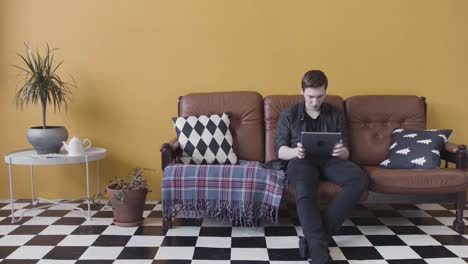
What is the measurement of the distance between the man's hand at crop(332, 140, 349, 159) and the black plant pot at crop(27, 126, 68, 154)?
6.67 feet

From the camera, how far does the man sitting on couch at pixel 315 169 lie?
2.29 meters

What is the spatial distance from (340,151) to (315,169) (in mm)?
227

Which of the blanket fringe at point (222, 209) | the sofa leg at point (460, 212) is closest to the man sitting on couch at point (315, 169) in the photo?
the blanket fringe at point (222, 209)

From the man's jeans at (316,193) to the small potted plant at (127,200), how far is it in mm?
1064

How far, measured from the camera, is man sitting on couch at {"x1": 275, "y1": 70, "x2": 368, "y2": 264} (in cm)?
229

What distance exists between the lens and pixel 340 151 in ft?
8.81

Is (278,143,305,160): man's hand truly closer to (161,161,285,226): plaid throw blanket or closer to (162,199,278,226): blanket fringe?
(161,161,285,226): plaid throw blanket

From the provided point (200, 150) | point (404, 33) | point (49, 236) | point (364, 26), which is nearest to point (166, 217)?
point (200, 150)

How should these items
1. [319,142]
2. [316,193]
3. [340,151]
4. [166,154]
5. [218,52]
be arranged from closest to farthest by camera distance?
[316,193] < [319,142] < [340,151] < [166,154] < [218,52]

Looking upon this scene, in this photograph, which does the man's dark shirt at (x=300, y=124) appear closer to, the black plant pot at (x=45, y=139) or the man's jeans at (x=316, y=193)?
the man's jeans at (x=316, y=193)

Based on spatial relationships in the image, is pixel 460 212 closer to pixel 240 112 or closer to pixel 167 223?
pixel 240 112

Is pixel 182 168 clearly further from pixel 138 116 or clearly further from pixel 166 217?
pixel 138 116

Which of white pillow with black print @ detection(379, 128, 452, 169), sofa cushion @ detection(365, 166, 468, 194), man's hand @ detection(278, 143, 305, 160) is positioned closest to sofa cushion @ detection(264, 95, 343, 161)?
man's hand @ detection(278, 143, 305, 160)

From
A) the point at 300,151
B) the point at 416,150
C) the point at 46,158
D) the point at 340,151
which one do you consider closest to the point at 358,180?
the point at 340,151
